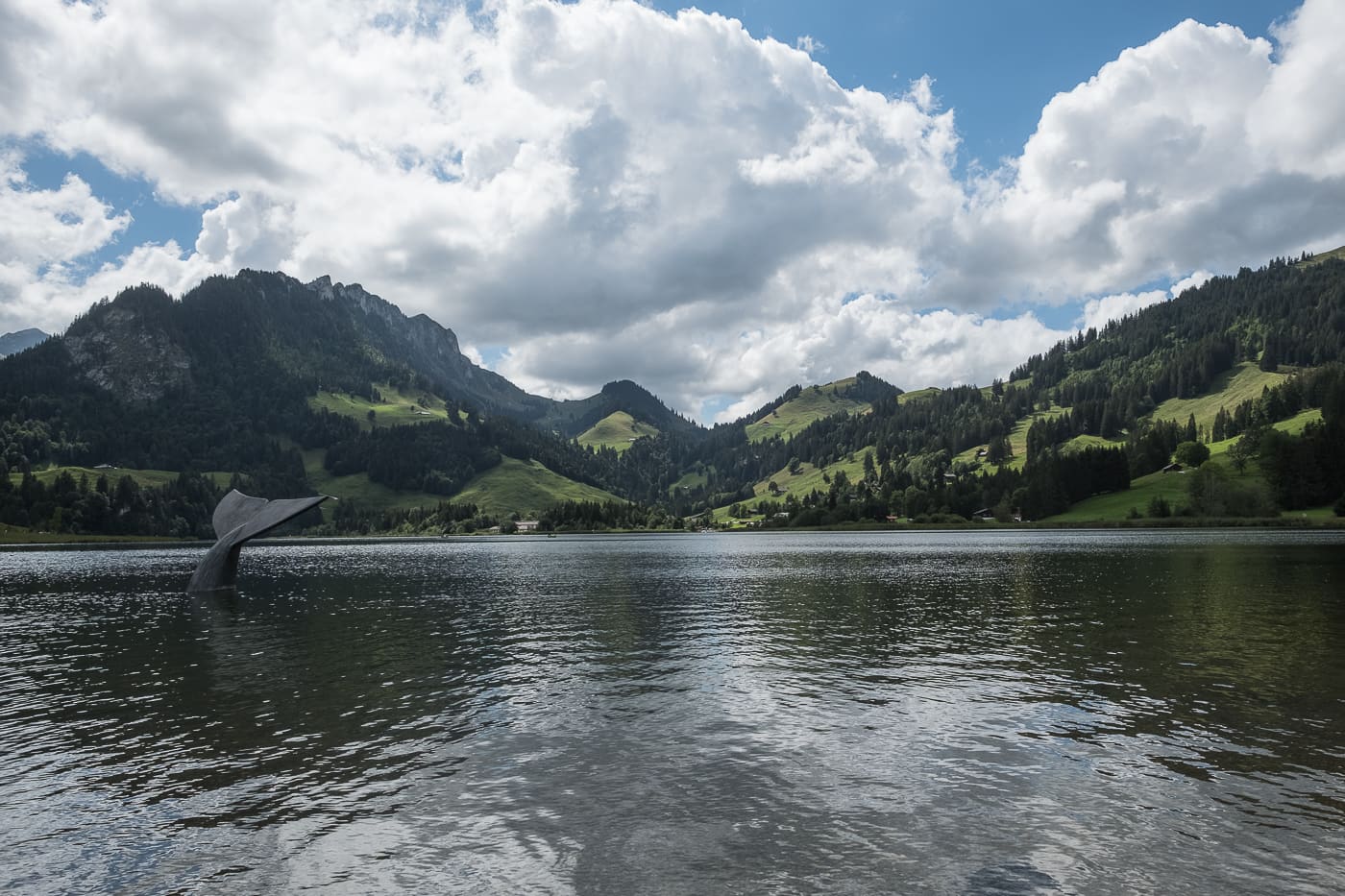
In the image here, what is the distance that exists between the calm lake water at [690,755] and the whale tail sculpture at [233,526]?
86.1ft

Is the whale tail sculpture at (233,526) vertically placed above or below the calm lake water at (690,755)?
above

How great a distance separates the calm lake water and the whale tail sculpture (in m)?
26.2

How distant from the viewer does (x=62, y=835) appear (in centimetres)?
1839

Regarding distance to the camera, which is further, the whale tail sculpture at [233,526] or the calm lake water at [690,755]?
the whale tail sculpture at [233,526]

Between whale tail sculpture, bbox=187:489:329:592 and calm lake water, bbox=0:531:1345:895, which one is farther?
whale tail sculpture, bbox=187:489:329:592

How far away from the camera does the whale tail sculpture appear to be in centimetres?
8156

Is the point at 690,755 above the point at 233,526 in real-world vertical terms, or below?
below

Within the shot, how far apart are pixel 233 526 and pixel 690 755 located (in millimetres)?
81765

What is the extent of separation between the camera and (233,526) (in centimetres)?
8612

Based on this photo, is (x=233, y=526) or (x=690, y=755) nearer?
(x=690, y=755)

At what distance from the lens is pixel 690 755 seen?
77.9ft

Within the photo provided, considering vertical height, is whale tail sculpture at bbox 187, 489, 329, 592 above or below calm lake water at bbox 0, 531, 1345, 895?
above

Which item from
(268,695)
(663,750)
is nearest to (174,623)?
(268,695)

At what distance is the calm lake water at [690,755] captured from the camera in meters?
16.0
